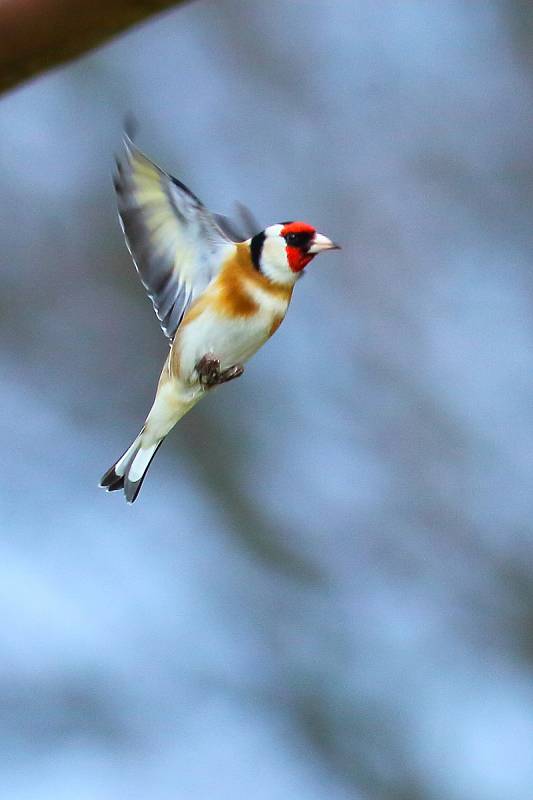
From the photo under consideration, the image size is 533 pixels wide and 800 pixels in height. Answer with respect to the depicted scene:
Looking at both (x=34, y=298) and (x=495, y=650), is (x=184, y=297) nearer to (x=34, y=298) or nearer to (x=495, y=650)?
(x=34, y=298)

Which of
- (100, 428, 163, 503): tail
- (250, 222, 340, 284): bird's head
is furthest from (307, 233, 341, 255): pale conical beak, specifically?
(100, 428, 163, 503): tail

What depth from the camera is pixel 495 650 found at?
6441mm

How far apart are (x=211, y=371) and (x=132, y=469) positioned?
1.17 ft

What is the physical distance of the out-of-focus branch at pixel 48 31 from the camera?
1015mm

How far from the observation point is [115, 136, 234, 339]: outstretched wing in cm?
200

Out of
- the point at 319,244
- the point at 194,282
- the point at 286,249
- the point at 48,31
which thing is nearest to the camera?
the point at 48,31

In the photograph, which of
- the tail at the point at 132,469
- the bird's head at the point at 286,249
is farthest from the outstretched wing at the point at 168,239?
the tail at the point at 132,469

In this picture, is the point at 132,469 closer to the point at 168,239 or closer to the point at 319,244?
the point at 168,239

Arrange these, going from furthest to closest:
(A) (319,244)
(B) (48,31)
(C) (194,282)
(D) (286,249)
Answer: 1. (C) (194,282)
2. (D) (286,249)
3. (A) (319,244)
4. (B) (48,31)

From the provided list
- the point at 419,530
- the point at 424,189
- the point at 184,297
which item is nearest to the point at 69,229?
the point at 424,189

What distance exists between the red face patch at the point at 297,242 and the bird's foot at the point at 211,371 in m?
0.19

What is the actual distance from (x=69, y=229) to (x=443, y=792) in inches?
133

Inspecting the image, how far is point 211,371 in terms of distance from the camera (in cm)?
192

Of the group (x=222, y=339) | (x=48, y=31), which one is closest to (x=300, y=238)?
(x=222, y=339)
